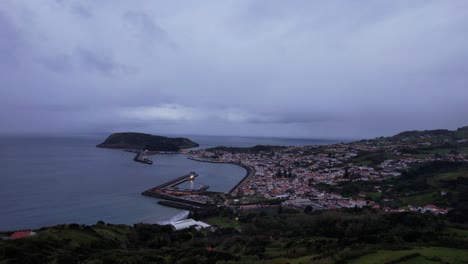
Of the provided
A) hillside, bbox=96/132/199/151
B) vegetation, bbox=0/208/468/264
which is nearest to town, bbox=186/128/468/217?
vegetation, bbox=0/208/468/264

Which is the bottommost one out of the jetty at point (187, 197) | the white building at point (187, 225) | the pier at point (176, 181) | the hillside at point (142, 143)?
the jetty at point (187, 197)

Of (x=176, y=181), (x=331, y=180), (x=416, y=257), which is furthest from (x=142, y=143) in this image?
(x=416, y=257)

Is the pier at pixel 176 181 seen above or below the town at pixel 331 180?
below

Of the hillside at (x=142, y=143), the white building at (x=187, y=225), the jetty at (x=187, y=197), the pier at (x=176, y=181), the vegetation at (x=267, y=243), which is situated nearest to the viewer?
the vegetation at (x=267, y=243)

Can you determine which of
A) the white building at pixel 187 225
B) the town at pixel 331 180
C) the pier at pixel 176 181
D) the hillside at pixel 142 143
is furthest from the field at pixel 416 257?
the hillside at pixel 142 143

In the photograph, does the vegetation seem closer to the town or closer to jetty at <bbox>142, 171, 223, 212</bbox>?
the town

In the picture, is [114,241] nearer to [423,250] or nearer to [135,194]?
[423,250]

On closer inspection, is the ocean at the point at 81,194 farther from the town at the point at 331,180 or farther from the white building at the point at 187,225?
the town at the point at 331,180

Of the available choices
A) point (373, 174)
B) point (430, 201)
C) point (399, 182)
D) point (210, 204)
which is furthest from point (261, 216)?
point (373, 174)

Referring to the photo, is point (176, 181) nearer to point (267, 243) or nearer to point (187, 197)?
point (187, 197)
